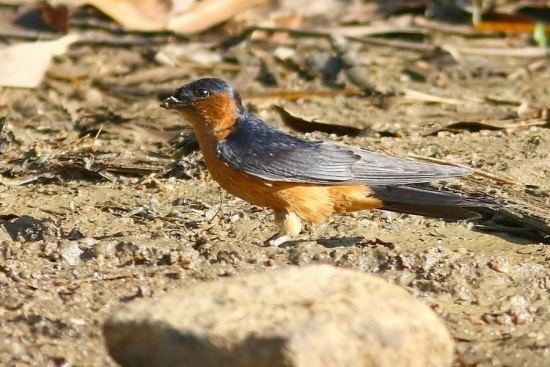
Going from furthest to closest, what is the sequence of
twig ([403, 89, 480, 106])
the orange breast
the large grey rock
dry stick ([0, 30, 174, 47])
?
1. dry stick ([0, 30, 174, 47])
2. twig ([403, 89, 480, 106])
3. the orange breast
4. the large grey rock

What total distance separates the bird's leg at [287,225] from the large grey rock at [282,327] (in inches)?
Result: 78.8

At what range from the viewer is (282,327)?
403 centimetres

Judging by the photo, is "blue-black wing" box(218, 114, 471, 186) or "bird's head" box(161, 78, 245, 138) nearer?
"blue-black wing" box(218, 114, 471, 186)


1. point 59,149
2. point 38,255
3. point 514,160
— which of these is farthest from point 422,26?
point 38,255

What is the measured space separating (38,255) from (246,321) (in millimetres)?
2096

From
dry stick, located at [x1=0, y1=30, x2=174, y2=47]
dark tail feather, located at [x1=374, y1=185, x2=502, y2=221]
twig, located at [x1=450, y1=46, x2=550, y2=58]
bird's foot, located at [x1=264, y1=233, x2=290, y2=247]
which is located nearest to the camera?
bird's foot, located at [x1=264, y1=233, x2=290, y2=247]

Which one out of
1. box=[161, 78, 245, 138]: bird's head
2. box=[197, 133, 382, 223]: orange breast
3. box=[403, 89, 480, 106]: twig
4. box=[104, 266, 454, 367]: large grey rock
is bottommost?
box=[403, 89, 480, 106]: twig

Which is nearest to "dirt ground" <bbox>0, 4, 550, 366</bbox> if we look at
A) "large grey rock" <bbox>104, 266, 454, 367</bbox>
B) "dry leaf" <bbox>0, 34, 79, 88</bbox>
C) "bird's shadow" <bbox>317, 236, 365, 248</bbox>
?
"bird's shadow" <bbox>317, 236, 365, 248</bbox>

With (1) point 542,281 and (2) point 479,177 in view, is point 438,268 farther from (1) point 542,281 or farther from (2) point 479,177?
(2) point 479,177

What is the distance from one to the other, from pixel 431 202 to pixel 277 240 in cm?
84

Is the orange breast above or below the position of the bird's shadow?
above

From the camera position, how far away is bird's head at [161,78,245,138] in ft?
22.6

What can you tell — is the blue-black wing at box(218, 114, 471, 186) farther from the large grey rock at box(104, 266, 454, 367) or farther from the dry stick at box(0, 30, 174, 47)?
the dry stick at box(0, 30, 174, 47)

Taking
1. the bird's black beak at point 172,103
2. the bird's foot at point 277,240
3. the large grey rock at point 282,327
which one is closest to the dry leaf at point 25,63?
the bird's black beak at point 172,103
